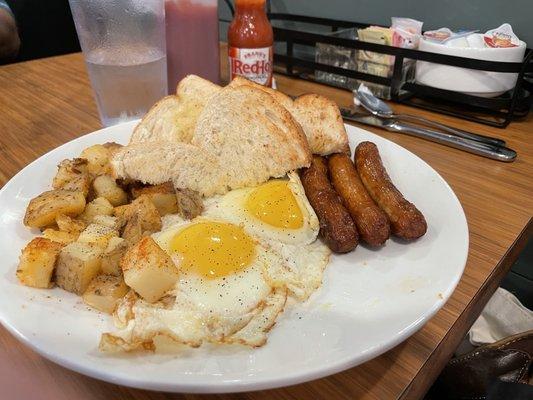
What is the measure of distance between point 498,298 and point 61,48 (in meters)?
4.68

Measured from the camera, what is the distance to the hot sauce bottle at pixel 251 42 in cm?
195

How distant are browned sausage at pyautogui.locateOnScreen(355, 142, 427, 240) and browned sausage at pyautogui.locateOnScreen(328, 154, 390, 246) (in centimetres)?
2

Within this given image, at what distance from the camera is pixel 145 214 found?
1098mm

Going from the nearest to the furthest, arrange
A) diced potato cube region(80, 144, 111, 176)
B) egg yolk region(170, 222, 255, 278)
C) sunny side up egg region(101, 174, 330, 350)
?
sunny side up egg region(101, 174, 330, 350), egg yolk region(170, 222, 255, 278), diced potato cube region(80, 144, 111, 176)

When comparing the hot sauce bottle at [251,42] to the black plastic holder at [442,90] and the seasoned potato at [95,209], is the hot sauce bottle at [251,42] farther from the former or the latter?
the seasoned potato at [95,209]

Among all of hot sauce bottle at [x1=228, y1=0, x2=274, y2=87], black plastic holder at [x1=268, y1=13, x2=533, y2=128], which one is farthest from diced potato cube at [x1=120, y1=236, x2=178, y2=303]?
black plastic holder at [x1=268, y1=13, x2=533, y2=128]

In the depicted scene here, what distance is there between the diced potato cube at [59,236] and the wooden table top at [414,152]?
0.78ft

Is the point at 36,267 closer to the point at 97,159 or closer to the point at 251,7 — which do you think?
the point at 97,159

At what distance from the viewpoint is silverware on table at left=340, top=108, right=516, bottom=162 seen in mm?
1691

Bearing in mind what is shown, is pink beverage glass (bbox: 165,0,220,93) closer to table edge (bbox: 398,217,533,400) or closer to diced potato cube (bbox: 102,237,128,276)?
diced potato cube (bbox: 102,237,128,276)

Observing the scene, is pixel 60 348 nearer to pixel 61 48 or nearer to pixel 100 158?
pixel 100 158

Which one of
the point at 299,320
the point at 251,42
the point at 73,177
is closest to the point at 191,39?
the point at 251,42

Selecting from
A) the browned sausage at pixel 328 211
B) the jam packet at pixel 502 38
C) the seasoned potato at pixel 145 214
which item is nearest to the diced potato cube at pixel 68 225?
the seasoned potato at pixel 145 214

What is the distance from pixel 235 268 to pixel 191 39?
142 cm
